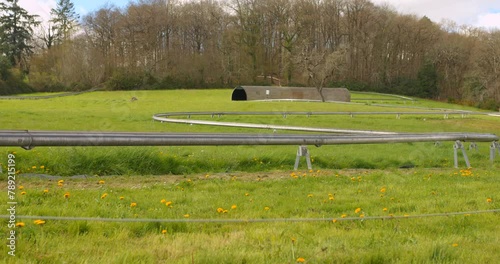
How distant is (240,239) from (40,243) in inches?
74.6

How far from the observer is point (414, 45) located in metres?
102

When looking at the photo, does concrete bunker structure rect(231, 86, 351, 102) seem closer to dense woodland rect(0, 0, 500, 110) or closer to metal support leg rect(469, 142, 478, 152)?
dense woodland rect(0, 0, 500, 110)

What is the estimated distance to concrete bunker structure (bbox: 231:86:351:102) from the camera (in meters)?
64.5

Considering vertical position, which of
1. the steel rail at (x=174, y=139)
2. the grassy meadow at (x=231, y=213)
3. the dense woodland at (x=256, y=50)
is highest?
the dense woodland at (x=256, y=50)

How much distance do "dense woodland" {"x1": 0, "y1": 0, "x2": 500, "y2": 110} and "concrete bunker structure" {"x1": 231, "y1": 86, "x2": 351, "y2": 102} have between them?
2680 mm

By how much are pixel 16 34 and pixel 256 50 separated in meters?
42.9

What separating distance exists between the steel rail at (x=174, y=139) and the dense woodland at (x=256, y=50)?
5044 centimetres

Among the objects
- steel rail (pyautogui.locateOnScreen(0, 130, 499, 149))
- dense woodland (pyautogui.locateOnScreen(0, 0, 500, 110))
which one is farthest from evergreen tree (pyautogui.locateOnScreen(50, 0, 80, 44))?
steel rail (pyautogui.locateOnScreen(0, 130, 499, 149))

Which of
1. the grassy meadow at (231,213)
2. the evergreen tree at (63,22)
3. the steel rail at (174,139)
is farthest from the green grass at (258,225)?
the evergreen tree at (63,22)

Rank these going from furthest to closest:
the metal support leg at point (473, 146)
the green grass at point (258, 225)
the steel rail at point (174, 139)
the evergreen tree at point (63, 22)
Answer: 1. the evergreen tree at point (63, 22)
2. the metal support leg at point (473, 146)
3. the steel rail at point (174, 139)
4. the green grass at point (258, 225)

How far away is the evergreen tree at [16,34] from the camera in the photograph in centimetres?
6889

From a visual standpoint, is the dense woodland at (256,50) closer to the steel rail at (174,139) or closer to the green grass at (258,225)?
the steel rail at (174,139)

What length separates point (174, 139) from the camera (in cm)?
1091

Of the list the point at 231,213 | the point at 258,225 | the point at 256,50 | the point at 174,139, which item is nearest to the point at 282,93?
the point at 256,50
